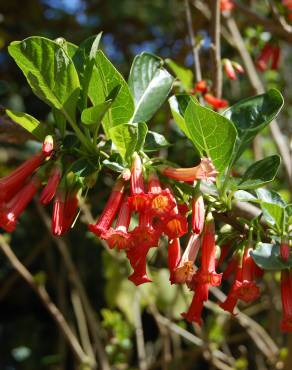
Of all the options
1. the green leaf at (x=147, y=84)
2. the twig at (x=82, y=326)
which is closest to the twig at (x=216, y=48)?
the green leaf at (x=147, y=84)

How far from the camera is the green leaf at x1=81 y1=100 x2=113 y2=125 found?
1.00 m

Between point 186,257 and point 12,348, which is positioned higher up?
point 186,257

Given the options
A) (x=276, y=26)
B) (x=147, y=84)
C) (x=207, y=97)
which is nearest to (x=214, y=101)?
(x=207, y=97)

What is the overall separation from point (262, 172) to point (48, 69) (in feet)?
1.47

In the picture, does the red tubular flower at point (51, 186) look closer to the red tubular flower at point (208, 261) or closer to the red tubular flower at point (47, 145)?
the red tubular flower at point (47, 145)

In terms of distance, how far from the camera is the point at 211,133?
1041mm

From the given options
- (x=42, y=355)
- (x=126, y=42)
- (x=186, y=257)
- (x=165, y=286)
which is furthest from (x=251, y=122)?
(x=126, y=42)

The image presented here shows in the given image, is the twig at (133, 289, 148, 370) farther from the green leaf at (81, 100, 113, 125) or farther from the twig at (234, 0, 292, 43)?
the green leaf at (81, 100, 113, 125)

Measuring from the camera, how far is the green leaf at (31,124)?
1059 millimetres

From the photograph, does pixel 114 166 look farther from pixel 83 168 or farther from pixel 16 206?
pixel 16 206

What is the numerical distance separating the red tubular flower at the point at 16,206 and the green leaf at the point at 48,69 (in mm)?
165

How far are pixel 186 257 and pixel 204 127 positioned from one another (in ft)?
0.79

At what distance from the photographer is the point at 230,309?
1.13m

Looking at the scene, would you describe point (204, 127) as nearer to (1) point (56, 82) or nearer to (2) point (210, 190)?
(2) point (210, 190)
